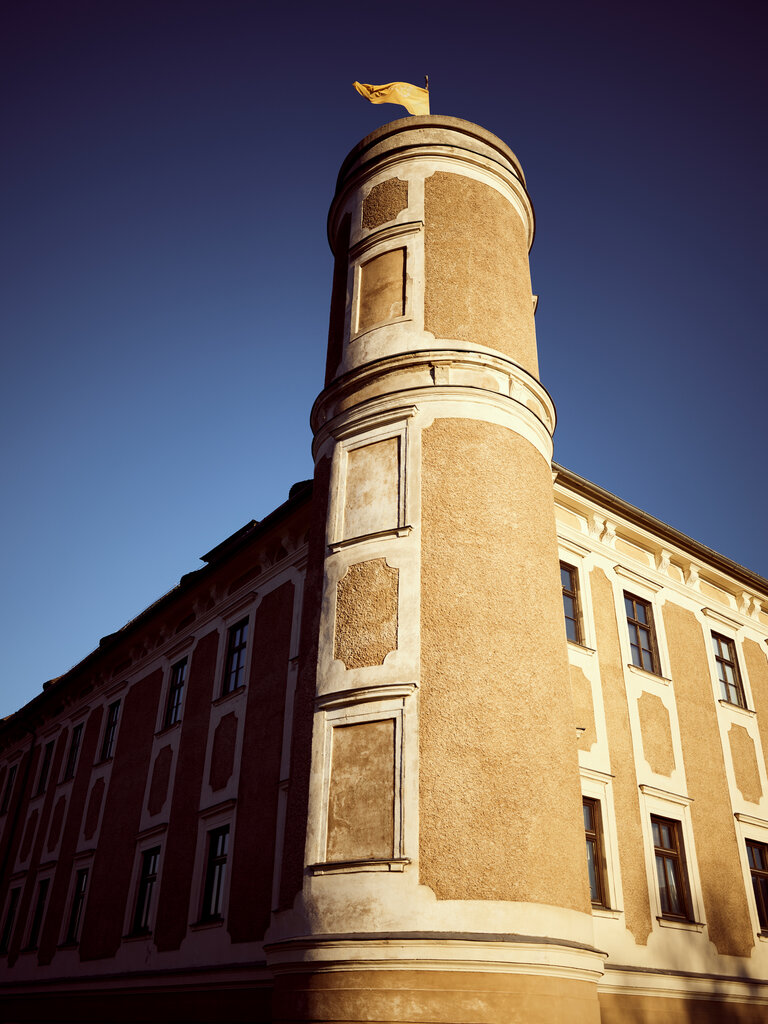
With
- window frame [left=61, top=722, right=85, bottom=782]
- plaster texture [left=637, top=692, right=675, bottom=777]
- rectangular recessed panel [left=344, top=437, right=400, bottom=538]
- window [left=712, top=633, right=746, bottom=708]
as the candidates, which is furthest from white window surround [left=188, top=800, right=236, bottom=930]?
window [left=712, top=633, right=746, bottom=708]

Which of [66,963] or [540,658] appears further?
[66,963]

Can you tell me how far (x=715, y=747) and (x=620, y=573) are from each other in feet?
11.5

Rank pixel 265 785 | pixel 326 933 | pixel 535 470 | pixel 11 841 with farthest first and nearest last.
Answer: pixel 11 841 → pixel 265 785 → pixel 535 470 → pixel 326 933

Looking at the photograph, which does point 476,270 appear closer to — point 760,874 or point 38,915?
point 760,874

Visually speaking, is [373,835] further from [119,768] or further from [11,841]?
[11,841]

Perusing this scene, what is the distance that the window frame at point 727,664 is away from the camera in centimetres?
1709

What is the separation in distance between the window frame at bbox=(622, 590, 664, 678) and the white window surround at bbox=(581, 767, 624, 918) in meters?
2.68

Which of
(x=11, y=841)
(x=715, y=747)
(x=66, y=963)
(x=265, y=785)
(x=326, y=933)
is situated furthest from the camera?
(x=11, y=841)

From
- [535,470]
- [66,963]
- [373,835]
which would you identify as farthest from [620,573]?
[66,963]

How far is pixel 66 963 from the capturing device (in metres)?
18.4

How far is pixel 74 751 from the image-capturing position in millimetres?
23578

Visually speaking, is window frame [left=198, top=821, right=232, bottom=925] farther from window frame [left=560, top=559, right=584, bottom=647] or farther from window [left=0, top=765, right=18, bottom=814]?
window [left=0, top=765, right=18, bottom=814]

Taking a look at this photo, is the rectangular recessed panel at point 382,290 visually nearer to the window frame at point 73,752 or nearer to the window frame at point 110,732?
the window frame at point 110,732

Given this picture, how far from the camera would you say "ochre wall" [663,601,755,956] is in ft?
45.7
